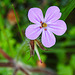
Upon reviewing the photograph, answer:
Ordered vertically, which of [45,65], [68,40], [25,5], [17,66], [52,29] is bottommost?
[45,65]

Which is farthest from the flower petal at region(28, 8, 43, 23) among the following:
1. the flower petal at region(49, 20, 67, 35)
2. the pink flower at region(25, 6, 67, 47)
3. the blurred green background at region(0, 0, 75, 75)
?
the blurred green background at region(0, 0, 75, 75)

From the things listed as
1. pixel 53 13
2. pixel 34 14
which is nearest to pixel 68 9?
pixel 53 13

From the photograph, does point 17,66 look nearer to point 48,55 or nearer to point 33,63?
point 33,63

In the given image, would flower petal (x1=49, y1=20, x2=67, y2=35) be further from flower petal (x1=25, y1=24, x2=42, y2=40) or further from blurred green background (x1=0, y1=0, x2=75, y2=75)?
blurred green background (x1=0, y1=0, x2=75, y2=75)

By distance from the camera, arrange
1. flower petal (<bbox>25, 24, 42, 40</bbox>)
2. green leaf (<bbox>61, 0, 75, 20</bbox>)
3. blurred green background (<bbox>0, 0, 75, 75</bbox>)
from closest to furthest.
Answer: flower petal (<bbox>25, 24, 42, 40</bbox>) < green leaf (<bbox>61, 0, 75, 20</bbox>) < blurred green background (<bbox>0, 0, 75, 75</bbox>)

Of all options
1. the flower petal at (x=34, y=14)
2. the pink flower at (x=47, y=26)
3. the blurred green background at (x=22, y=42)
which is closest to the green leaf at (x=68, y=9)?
the pink flower at (x=47, y=26)

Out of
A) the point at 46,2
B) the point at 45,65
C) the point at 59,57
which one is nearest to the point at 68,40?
the point at 59,57

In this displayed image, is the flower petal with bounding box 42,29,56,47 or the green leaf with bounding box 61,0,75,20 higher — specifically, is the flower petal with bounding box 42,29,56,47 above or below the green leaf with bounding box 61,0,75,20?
below

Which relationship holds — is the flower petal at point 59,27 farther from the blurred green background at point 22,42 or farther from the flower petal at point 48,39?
the blurred green background at point 22,42

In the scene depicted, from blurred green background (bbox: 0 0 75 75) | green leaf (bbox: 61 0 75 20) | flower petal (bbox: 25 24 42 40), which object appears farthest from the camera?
blurred green background (bbox: 0 0 75 75)
